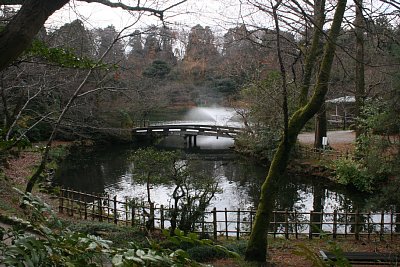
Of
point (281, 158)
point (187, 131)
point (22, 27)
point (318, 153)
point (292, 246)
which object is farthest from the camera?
point (187, 131)

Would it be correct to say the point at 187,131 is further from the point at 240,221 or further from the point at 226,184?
the point at 240,221

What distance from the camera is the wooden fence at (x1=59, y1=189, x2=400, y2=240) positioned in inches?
417

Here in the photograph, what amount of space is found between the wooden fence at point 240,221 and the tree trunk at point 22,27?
816 cm

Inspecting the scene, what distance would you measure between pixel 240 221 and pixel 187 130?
17.6 metres

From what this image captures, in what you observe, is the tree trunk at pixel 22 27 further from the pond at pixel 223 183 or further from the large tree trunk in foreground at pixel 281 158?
the pond at pixel 223 183

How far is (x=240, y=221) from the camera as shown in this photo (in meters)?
11.4

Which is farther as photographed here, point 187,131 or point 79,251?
point 187,131

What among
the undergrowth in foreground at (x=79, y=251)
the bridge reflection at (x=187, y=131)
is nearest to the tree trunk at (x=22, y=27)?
the undergrowth in foreground at (x=79, y=251)

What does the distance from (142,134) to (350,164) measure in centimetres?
1683

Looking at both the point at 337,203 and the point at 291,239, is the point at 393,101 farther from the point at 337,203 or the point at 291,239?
the point at 337,203

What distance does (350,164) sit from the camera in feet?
53.6

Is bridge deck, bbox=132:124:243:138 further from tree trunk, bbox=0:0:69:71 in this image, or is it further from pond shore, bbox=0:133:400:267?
tree trunk, bbox=0:0:69:71

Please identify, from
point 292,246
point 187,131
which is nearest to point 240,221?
point 292,246

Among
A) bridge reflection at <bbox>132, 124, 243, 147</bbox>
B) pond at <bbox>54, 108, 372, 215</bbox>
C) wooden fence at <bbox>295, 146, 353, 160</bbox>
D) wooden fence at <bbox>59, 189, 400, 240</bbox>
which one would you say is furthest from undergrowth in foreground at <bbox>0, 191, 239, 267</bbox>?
bridge reflection at <bbox>132, 124, 243, 147</bbox>
